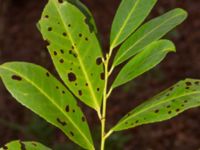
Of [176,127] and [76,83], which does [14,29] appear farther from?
[76,83]

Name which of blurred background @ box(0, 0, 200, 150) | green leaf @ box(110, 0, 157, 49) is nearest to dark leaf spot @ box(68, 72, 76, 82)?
green leaf @ box(110, 0, 157, 49)

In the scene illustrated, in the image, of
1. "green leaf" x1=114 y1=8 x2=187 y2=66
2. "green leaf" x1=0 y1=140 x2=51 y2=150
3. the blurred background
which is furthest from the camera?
the blurred background

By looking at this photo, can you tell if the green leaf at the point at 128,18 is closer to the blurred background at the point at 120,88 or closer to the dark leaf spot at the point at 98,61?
the dark leaf spot at the point at 98,61

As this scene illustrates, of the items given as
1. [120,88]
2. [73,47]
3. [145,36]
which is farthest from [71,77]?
[120,88]

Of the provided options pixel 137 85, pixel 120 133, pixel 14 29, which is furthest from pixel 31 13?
pixel 120 133

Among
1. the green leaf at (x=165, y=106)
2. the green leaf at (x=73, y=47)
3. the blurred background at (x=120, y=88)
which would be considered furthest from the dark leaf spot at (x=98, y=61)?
the blurred background at (x=120, y=88)

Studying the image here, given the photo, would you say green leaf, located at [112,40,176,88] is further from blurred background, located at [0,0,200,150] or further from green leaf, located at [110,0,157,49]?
blurred background, located at [0,0,200,150]
